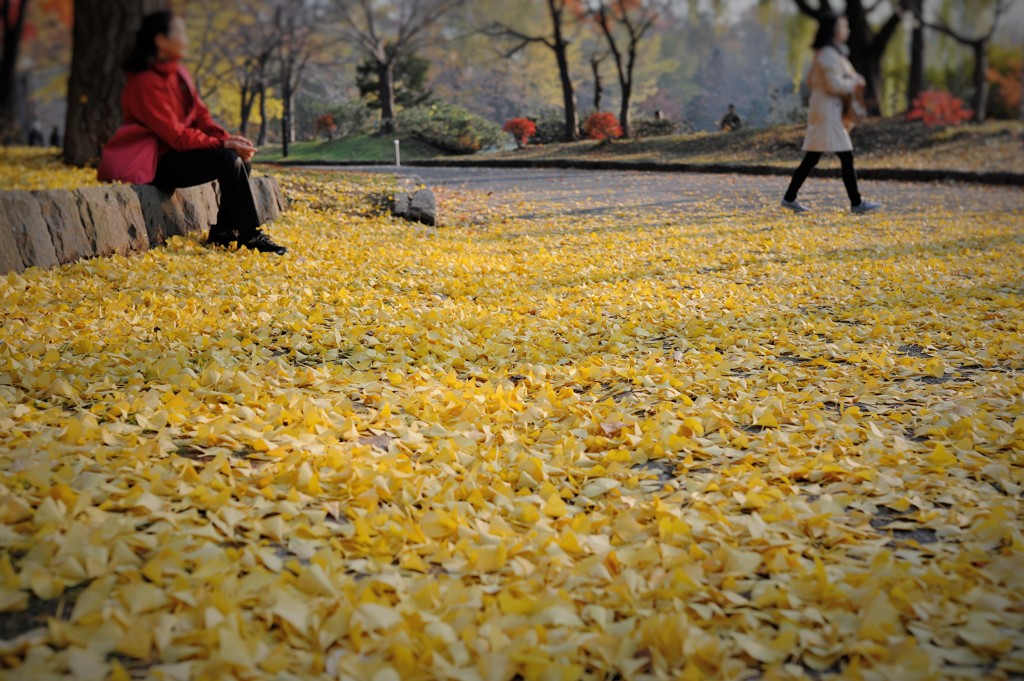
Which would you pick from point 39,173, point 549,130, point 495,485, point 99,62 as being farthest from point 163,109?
point 549,130

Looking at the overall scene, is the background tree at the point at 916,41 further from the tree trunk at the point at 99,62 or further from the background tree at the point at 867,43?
the tree trunk at the point at 99,62

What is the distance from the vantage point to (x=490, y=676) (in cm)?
138

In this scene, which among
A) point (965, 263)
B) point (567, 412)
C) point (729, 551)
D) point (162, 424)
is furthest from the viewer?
point (965, 263)

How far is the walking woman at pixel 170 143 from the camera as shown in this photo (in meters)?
5.29

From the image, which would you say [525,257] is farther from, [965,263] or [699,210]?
[699,210]

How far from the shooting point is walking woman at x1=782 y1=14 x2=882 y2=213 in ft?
25.7

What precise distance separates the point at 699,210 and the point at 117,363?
7.77 m

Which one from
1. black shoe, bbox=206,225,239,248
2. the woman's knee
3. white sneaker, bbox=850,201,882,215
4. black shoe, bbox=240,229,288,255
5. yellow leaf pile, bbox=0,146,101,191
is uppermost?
yellow leaf pile, bbox=0,146,101,191

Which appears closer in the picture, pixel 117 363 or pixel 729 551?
pixel 729 551

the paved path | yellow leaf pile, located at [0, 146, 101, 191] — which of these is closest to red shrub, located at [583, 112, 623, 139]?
the paved path

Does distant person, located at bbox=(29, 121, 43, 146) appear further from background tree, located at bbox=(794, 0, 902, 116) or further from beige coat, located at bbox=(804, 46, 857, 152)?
beige coat, located at bbox=(804, 46, 857, 152)

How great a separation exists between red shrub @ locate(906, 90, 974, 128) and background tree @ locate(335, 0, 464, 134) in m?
15.9

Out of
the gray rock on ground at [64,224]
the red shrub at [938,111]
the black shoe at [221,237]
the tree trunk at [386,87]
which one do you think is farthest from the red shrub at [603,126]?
the gray rock on ground at [64,224]

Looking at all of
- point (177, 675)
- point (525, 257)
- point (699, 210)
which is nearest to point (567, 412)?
point (177, 675)
